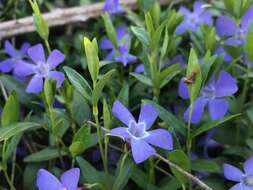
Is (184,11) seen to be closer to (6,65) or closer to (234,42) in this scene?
(234,42)

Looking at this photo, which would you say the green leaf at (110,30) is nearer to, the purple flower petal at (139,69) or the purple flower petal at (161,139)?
the purple flower petal at (139,69)

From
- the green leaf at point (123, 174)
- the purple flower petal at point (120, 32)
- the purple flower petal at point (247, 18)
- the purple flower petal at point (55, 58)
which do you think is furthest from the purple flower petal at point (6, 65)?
the purple flower petal at point (247, 18)

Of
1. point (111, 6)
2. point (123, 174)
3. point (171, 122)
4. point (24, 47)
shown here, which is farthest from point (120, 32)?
point (123, 174)

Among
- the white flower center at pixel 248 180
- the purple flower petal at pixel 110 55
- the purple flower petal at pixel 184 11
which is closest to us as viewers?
the white flower center at pixel 248 180

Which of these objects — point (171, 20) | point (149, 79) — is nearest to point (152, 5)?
point (171, 20)

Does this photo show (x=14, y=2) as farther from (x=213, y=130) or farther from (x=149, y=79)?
(x=213, y=130)

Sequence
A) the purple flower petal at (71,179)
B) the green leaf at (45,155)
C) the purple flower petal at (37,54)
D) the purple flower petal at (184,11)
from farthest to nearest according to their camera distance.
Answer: the purple flower petal at (184,11) → the purple flower petal at (37,54) → the green leaf at (45,155) → the purple flower petal at (71,179)

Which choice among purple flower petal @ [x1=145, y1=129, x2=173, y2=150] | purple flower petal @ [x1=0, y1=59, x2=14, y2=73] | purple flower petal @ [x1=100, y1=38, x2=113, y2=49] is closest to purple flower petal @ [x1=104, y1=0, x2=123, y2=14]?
purple flower petal @ [x1=100, y1=38, x2=113, y2=49]

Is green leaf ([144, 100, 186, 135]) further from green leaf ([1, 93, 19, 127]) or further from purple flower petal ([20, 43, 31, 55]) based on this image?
purple flower petal ([20, 43, 31, 55])
